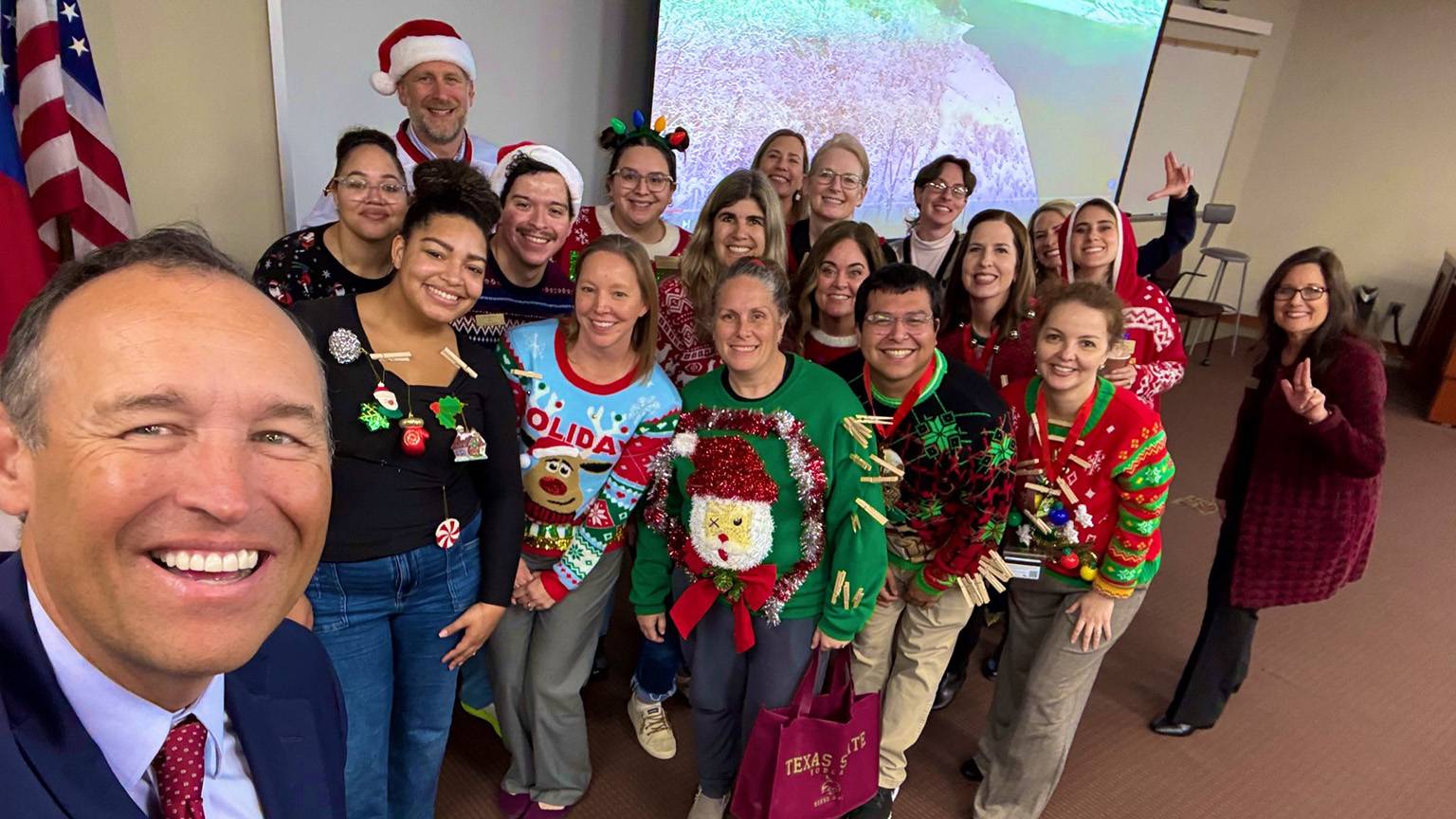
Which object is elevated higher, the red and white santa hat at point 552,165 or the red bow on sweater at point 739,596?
the red and white santa hat at point 552,165

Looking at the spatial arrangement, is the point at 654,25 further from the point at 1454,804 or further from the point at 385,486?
the point at 1454,804

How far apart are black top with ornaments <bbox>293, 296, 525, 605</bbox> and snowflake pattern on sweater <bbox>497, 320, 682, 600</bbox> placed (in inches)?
5.9

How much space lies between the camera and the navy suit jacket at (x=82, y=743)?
624mm

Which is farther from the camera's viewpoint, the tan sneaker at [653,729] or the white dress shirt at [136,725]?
the tan sneaker at [653,729]

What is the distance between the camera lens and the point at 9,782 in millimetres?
610

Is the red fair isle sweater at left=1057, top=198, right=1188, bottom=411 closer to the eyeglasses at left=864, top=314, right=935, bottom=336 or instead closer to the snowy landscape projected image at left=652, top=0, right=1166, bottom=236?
the eyeglasses at left=864, top=314, right=935, bottom=336

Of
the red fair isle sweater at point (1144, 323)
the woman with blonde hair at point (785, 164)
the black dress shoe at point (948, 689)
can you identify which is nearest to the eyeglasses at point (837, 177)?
the woman with blonde hair at point (785, 164)

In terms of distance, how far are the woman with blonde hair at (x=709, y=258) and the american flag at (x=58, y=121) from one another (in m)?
1.60

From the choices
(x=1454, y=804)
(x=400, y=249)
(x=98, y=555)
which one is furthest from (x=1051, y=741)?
(x=98, y=555)

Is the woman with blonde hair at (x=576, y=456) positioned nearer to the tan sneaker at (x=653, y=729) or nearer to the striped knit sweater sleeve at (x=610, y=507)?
the striped knit sweater sleeve at (x=610, y=507)

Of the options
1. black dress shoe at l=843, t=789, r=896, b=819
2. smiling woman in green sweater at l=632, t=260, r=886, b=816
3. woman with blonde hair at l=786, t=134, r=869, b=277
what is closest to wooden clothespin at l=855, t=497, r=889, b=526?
smiling woman in green sweater at l=632, t=260, r=886, b=816

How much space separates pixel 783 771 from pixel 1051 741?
0.77 m

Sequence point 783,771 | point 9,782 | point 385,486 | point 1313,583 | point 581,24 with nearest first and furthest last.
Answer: point 9,782
point 385,486
point 783,771
point 1313,583
point 581,24

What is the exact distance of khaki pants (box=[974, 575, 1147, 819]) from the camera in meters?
2.02
